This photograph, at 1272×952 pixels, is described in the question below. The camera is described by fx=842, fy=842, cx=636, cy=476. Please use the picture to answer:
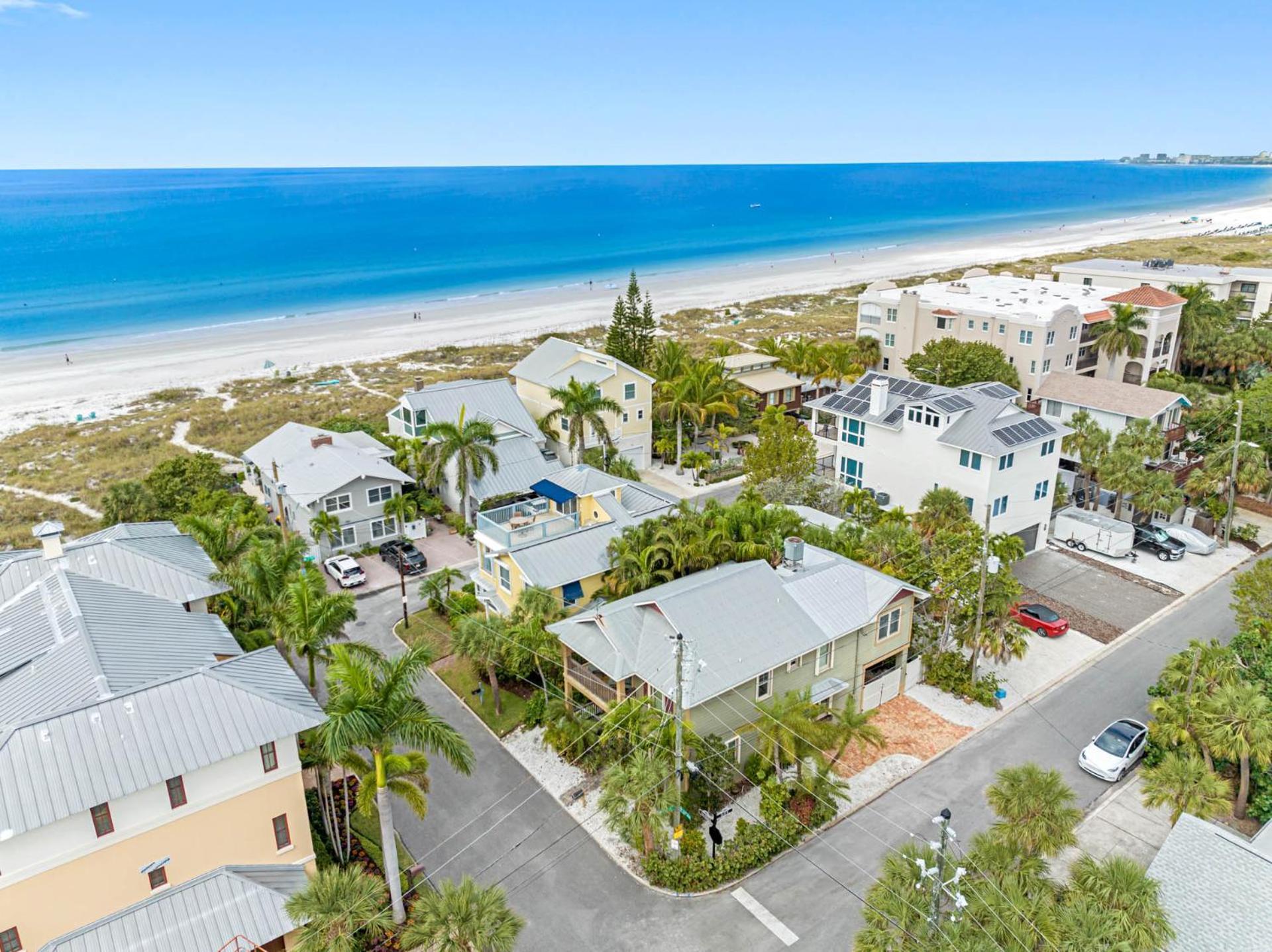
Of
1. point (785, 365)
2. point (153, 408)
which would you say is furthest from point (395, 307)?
point (785, 365)

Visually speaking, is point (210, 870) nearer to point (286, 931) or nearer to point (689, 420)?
point (286, 931)

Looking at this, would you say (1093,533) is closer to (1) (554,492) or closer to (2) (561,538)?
(1) (554,492)

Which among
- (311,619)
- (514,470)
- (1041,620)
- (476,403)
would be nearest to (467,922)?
(311,619)

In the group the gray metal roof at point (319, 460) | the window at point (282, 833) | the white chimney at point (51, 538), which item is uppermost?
the white chimney at point (51, 538)

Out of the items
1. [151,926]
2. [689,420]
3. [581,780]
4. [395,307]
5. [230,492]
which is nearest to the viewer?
[151,926]

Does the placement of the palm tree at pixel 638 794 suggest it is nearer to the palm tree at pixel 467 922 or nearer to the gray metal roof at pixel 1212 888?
the palm tree at pixel 467 922

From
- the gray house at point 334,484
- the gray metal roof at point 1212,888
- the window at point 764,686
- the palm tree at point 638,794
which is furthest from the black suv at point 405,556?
the gray metal roof at point 1212,888

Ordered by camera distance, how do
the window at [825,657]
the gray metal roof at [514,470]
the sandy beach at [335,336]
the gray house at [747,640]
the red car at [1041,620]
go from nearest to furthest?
the gray house at [747,640] < the window at [825,657] < the red car at [1041,620] < the gray metal roof at [514,470] < the sandy beach at [335,336]
